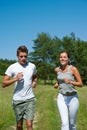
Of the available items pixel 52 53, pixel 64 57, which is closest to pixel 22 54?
pixel 64 57

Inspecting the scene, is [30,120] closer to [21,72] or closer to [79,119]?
[21,72]

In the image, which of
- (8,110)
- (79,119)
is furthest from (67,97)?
(8,110)

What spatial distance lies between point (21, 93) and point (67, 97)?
3.64 feet

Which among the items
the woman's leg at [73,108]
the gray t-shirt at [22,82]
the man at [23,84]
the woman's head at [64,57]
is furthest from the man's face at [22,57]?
the woman's leg at [73,108]

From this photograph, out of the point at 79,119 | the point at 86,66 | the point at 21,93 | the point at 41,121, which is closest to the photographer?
the point at 21,93

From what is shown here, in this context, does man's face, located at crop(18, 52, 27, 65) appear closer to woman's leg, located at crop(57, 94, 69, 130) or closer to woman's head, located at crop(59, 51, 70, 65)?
woman's head, located at crop(59, 51, 70, 65)

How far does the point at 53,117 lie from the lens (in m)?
16.6

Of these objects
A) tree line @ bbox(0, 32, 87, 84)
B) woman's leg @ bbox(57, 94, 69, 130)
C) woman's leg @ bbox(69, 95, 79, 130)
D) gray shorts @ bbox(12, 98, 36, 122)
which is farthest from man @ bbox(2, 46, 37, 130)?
tree line @ bbox(0, 32, 87, 84)

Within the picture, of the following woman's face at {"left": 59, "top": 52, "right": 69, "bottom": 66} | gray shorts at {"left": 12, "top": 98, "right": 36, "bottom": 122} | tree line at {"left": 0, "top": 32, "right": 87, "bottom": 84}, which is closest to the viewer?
gray shorts at {"left": 12, "top": 98, "right": 36, "bottom": 122}

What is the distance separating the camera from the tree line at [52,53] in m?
87.6

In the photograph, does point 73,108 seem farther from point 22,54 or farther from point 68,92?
point 22,54

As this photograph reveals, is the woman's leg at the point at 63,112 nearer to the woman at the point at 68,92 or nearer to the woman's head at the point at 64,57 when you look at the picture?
the woman at the point at 68,92

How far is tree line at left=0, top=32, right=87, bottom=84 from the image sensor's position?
87.6 metres

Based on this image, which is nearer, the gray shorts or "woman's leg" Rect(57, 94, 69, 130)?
"woman's leg" Rect(57, 94, 69, 130)
